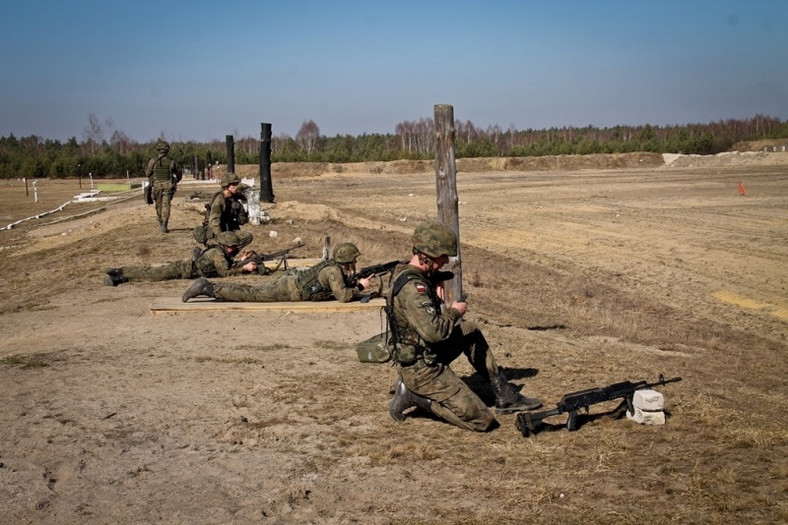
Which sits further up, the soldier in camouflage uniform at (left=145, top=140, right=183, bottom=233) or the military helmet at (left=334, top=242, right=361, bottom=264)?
the soldier in camouflage uniform at (left=145, top=140, right=183, bottom=233)

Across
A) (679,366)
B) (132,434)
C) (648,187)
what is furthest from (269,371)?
(648,187)

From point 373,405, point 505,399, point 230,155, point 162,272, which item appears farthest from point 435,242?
point 230,155

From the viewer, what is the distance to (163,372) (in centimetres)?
816

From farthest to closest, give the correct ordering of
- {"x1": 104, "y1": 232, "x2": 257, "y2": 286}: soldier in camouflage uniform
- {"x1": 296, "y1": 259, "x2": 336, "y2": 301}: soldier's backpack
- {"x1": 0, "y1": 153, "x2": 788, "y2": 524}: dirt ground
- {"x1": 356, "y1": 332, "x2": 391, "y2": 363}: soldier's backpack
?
{"x1": 104, "y1": 232, "x2": 257, "y2": 286}: soldier in camouflage uniform < {"x1": 296, "y1": 259, "x2": 336, "y2": 301}: soldier's backpack < {"x1": 356, "y1": 332, "x2": 391, "y2": 363}: soldier's backpack < {"x1": 0, "y1": 153, "x2": 788, "y2": 524}: dirt ground

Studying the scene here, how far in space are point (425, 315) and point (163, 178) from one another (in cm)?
1459

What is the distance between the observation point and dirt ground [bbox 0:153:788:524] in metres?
5.15

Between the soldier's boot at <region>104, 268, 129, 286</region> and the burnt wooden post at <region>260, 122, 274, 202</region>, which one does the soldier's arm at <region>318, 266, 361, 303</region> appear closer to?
the soldier's boot at <region>104, 268, 129, 286</region>

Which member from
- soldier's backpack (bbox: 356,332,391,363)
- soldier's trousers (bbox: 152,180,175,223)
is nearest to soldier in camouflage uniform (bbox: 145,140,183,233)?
soldier's trousers (bbox: 152,180,175,223)

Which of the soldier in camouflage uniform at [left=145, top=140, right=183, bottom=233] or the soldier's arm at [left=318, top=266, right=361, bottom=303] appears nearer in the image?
the soldier's arm at [left=318, top=266, right=361, bottom=303]

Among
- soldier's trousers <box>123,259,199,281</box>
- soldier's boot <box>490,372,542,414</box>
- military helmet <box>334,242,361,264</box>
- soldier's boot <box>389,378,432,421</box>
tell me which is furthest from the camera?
soldier's trousers <box>123,259,199,281</box>

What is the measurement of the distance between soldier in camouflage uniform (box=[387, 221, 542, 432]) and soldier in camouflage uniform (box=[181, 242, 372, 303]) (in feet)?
14.1

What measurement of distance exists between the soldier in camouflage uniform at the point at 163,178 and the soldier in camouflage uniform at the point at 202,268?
6.09 metres

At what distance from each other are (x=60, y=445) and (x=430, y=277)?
2914 mm

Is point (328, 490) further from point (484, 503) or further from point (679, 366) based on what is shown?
point (679, 366)
